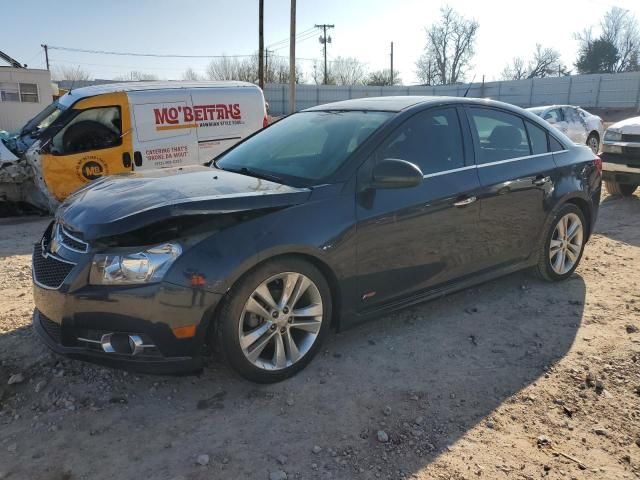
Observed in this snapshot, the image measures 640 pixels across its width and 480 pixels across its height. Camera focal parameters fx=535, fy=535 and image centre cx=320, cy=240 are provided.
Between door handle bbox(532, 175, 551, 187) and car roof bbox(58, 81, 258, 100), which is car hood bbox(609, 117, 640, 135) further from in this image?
car roof bbox(58, 81, 258, 100)

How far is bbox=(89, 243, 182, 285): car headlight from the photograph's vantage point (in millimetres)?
2740

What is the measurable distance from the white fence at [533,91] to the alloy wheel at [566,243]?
1525 inches

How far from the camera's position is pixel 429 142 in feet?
12.7

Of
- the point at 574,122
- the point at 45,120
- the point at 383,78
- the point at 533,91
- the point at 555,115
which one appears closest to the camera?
the point at 45,120

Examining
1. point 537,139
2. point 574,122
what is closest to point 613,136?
point 537,139

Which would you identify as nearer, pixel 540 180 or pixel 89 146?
pixel 540 180

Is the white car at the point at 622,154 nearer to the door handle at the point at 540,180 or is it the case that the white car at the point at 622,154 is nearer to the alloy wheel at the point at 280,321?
the door handle at the point at 540,180

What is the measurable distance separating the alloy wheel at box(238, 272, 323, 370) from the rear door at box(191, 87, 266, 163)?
566 cm

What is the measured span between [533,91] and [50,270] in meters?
48.3

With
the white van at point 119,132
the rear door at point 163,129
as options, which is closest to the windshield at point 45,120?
the white van at point 119,132

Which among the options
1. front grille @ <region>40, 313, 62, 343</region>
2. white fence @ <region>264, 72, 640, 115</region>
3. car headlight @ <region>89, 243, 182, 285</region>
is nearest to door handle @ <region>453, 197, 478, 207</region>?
car headlight @ <region>89, 243, 182, 285</region>

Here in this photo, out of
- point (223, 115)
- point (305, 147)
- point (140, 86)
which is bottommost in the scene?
point (305, 147)

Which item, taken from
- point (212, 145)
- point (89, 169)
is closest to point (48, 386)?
point (89, 169)

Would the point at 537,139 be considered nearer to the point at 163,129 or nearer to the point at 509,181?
the point at 509,181
